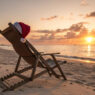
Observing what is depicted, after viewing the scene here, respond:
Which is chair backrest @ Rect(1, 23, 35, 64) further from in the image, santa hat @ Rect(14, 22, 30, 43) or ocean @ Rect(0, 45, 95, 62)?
ocean @ Rect(0, 45, 95, 62)

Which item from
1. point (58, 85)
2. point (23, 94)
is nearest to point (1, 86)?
point (23, 94)

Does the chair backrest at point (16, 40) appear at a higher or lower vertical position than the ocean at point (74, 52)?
higher

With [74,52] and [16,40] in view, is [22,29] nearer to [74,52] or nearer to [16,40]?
[16,40]

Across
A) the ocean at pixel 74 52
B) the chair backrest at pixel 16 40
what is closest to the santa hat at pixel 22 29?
the chair backrest at pixel 16 40

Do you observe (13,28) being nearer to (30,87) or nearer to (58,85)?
(30,87)

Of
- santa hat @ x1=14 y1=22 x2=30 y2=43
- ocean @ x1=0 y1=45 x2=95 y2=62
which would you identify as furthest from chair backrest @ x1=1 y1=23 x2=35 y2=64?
ocean @ x1=0 y1=45 x2=95 y2=62

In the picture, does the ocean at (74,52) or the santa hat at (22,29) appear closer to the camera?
the santa hat at (22,29)

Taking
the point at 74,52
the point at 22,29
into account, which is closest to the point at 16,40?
the point at 22,29

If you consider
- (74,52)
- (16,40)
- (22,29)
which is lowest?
(74,52)

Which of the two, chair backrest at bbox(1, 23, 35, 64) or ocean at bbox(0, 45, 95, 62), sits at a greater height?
chair backrest at bbox(1, 23, 35, 64)

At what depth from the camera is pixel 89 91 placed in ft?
14.9

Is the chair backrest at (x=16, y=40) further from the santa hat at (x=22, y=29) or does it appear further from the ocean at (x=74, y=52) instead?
the ocean at (x=74, y=52)

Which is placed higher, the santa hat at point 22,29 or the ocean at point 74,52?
the santa hat at point 22,29

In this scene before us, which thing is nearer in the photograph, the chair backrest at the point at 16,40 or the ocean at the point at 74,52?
the chair backrest at the point at 16,40
